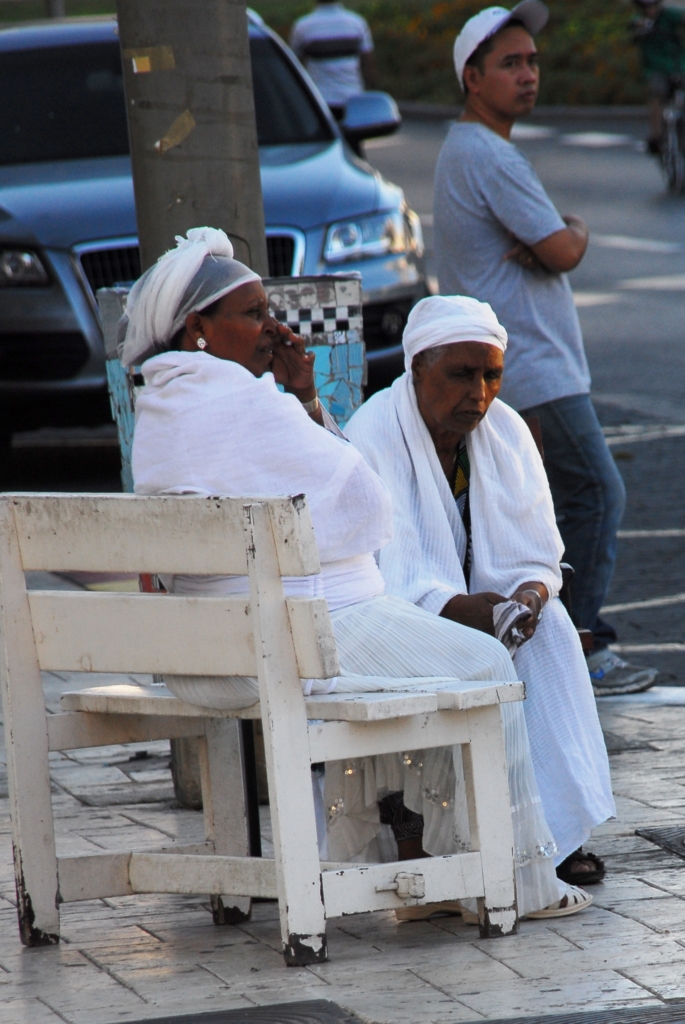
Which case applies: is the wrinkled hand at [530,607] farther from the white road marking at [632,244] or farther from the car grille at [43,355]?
the white road marking at [632,244]

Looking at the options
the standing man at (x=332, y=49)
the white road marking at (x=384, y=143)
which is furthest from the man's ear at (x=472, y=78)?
the white road marking at (x=384, y=143)

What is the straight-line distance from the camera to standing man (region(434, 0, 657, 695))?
19.4 ft

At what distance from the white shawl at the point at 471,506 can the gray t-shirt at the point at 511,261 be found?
4.33 ft

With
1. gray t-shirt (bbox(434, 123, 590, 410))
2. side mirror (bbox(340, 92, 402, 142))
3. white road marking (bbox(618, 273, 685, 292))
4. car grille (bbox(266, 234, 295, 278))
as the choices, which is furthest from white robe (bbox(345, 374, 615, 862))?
white road marking (bbox(618, 273, 685, 292))

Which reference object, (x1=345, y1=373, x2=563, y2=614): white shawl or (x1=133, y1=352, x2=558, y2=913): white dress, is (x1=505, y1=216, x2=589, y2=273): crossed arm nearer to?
(x1=345, y1=373, x2=563, y2=614): white shawl

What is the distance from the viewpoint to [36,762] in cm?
411

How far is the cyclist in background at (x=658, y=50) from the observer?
66.4ft

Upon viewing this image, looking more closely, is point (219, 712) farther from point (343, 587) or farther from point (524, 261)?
point (524, 261)

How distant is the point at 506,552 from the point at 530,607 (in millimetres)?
246

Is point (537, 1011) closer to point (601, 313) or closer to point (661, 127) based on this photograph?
point (601, 313)

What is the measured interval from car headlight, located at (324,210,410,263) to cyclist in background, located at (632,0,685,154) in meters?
11.6

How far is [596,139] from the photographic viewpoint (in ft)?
82.4

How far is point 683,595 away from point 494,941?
3.78 meters

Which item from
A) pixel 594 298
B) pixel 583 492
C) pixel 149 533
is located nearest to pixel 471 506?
pixel 149 533
